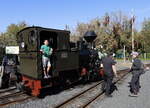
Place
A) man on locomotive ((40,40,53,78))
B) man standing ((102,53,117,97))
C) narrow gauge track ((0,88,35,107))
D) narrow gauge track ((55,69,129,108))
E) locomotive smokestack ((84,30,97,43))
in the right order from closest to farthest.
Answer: narrow gauge track ((55,69,129,108)) → narrow gauge track ((0,88,35,107)) → man on locomotive ((40,40,53,78)) → man standing ((102,53,117,97)) → locomotive smokestack ((84,30,97,43))

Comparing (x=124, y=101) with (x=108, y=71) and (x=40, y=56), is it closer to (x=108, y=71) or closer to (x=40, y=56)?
(x=108, y=71)

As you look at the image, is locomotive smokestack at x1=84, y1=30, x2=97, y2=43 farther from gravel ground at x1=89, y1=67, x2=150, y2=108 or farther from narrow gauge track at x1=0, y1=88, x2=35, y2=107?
narrow gauge track at x1=0, y1=88, x2=35, y2=107

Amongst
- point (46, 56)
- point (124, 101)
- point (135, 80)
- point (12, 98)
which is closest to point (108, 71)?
point (135, 80)

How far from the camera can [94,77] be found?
14.1 metres

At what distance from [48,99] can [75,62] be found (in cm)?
268

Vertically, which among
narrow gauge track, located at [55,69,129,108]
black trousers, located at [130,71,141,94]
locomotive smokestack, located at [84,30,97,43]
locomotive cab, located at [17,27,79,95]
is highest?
locomotive smokestack, located at [84,30,97,43]

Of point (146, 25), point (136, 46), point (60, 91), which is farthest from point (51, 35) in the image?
point (146, 25)

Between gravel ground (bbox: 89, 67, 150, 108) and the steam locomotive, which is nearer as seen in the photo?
gravel ground (bbox: 89, 67, 150, 108)

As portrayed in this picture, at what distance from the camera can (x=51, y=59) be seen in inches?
395

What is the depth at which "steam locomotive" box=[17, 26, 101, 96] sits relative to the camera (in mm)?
9625

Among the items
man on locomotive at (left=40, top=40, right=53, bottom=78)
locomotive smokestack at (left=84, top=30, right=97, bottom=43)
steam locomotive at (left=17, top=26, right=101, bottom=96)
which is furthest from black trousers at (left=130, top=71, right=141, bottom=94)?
locomotive smokestack at (left=84, top=30, right=97, bottom=43)

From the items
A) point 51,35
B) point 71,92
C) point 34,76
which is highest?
point 51,35

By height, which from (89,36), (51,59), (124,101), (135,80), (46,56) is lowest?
(124,101)

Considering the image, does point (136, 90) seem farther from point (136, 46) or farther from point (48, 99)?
point (136, 46)
